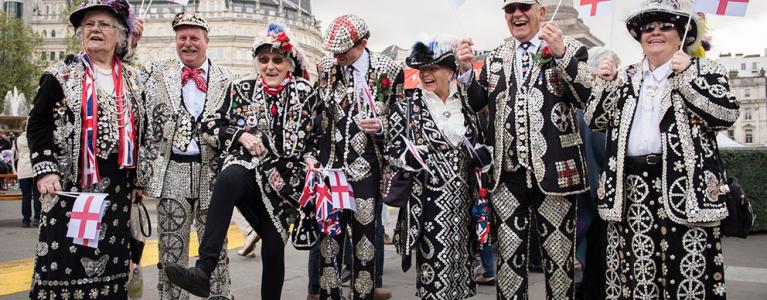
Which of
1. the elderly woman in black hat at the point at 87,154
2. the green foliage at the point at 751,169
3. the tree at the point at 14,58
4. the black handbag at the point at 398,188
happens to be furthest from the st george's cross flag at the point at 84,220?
the tree at the point at 14,58

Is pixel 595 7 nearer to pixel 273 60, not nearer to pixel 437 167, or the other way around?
pixel 437 167

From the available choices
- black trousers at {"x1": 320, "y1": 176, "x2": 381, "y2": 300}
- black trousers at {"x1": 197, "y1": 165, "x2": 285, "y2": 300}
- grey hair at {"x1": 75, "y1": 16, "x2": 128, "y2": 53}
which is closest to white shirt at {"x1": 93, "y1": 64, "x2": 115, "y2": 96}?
grey hair at {"x1": 75, "y1": 16, "x2": 128, "y2": 53}

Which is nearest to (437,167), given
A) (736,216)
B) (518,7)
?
(518,7)

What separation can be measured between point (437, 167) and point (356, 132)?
64 centimetres

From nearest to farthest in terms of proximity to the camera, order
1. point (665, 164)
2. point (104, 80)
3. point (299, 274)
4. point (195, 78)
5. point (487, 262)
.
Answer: point (665, 164), point (104, 80), point (195, 78), point (487, 262), point (299, 274)

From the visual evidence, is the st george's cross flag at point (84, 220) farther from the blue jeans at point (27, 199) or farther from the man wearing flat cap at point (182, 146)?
the blue jeans at point (27, 199)

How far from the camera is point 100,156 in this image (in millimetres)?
4199

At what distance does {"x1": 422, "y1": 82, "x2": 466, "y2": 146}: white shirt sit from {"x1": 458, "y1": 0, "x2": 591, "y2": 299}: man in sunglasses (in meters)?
0.33

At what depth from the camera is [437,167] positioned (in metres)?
4.49

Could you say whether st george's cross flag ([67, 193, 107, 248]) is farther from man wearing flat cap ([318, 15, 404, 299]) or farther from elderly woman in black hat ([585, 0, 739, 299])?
elderly woman in black hat ([585, 0, 739, 299])

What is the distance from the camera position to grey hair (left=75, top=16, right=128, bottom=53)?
4.44 metres

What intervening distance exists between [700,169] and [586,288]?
1897mm

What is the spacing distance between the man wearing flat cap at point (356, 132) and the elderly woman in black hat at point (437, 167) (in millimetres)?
178

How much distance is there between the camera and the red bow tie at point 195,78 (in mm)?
5051
